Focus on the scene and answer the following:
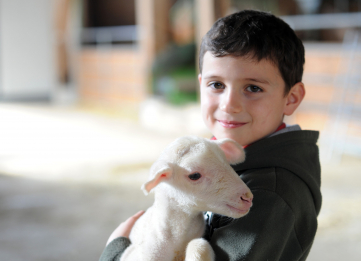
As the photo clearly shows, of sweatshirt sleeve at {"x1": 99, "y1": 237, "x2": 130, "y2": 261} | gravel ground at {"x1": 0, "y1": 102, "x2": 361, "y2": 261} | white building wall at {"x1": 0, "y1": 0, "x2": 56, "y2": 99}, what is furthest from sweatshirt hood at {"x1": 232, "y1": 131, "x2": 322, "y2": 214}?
white building wall at {"x1": 0, "y1": 0, "x2": 56, "y2": 99}

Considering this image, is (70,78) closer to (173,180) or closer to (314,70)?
(314,70)

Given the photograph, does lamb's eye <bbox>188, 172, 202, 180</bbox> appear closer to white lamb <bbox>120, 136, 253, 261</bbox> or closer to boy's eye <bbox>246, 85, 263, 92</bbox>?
white lamb <bbox>120, 136, 253, 261</bbox>

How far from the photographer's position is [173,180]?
677mm

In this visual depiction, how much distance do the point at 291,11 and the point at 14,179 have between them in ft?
14.3

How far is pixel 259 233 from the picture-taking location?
0.68 meters

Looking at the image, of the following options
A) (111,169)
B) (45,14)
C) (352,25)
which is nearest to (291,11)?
(352,25)

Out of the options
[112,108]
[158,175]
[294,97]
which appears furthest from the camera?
[112,108]

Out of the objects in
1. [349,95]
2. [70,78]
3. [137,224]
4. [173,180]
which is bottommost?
[70,78]

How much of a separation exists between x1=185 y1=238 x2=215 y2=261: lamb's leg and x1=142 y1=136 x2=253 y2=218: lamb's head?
56 mm

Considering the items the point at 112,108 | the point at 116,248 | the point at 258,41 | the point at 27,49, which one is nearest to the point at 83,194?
the point at 116,248

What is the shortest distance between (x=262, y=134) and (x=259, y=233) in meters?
0.24

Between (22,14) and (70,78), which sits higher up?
(22,14)

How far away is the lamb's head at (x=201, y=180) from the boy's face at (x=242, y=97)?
0.43 ft

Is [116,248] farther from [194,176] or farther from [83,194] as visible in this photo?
[83,194]
